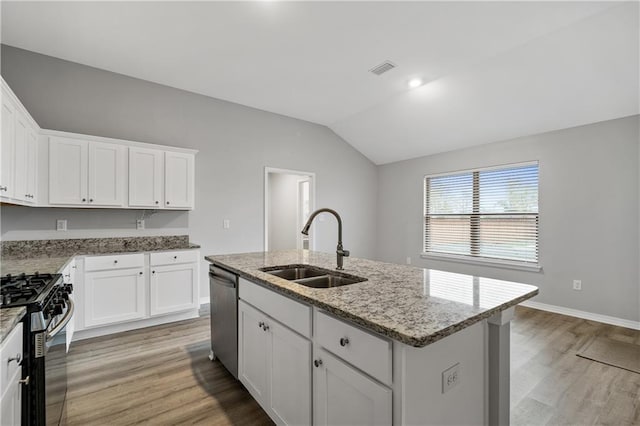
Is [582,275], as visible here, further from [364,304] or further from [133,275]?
[133,275]

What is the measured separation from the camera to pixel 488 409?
4.47 feet

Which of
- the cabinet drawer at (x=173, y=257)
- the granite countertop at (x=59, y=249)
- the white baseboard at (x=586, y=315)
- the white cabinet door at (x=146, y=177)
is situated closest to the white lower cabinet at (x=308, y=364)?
the granite countertop at (x=59, y=249)

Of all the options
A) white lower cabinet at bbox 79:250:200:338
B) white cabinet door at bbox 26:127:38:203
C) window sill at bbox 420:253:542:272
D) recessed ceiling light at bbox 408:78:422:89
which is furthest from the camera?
window sill at bbox 420:253:542:272

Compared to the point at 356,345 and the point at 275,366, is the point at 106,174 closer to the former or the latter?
the point at 275,366

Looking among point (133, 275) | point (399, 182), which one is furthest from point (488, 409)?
point (399, 182)

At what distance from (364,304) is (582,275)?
406 cm

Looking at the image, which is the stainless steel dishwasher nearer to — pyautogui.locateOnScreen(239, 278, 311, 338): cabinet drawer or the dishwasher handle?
the dishwasher handle

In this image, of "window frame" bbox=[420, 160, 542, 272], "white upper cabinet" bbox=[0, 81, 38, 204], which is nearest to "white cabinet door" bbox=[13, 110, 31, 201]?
"white upper cabinet" bbox=[0, 81, 38, 204]

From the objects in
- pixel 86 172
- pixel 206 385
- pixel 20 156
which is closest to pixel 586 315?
pixel 206 385

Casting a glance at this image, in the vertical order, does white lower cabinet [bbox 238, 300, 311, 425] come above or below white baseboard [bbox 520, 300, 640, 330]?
above

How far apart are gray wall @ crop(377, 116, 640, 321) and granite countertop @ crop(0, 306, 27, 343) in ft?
16.9

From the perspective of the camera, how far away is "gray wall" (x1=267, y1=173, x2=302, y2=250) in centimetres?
715

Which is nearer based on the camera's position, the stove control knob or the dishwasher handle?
the stove control knob

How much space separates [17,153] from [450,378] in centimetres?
339
